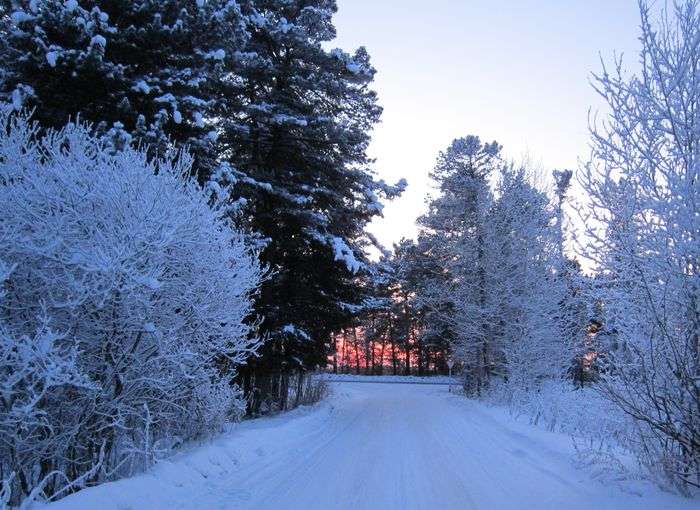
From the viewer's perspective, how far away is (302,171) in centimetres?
1703

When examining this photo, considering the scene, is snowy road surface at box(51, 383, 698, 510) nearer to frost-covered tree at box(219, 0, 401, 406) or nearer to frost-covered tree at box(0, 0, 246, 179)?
frost-covered tree at box(219, 0, 401, 406)

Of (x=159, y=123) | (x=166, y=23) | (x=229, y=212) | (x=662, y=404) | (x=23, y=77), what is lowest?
(x=662, y=404)

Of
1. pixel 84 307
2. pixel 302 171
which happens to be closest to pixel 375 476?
pixel 84 307

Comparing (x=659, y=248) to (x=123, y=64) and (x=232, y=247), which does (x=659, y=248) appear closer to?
(x=232, y=247)

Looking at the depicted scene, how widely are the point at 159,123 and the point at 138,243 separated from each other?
15.9ft

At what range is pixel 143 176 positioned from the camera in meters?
6.97

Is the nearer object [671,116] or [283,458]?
[671,116]

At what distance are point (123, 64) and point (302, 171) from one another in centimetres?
680

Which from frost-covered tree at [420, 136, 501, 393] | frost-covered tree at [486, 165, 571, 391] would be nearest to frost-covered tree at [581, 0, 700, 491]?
frost-covered tree at [486, 165, 571, 391]

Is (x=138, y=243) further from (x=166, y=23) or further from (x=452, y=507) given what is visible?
(x=166, y=23)

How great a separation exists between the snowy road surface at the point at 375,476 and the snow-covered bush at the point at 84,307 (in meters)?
0.79

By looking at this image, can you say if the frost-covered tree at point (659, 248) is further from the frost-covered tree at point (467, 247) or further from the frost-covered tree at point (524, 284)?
the frost-covered tree at point (467, 247)

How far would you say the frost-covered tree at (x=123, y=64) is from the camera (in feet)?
32.4

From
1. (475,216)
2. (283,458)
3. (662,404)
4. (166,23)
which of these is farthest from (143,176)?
(475,216)
